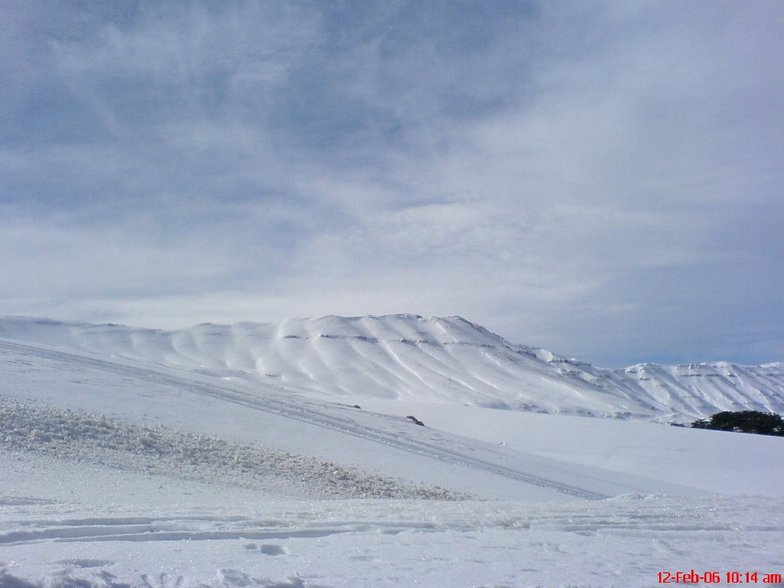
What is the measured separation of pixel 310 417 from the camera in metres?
20.6

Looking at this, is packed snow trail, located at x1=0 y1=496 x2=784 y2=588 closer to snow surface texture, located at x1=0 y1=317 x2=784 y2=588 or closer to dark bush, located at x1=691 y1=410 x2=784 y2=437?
snow surface texture, located at x1=0 y1=317 x2=784 y2=588

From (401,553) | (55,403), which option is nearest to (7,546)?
(401,553)

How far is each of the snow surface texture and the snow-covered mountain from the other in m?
21.7

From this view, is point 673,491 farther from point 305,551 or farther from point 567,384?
point 567,384

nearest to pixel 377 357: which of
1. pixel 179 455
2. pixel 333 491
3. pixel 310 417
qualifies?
pixel 310 417

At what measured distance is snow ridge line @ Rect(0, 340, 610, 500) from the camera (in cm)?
1740

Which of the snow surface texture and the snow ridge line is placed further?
the snow ridge line

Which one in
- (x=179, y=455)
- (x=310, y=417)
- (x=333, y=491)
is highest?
(x=310, y=417)

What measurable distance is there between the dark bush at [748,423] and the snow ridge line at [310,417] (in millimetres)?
19104

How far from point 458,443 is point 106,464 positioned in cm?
1113
